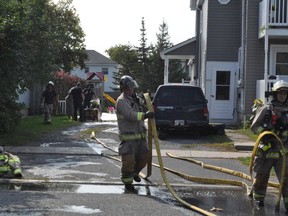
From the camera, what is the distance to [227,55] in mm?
21438

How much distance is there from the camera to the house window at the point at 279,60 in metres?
19.2

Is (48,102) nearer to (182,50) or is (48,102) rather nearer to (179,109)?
(179,109)

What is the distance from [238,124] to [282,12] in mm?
4846

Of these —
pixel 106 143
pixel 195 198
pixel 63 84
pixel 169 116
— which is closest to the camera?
pixel 195 198

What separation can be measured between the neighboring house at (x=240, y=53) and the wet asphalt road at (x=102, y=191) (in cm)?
804

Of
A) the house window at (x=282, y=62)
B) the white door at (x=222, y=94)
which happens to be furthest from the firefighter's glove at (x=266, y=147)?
the white door at (x=222, y=94)

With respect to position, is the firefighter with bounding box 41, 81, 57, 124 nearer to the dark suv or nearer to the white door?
the dark suv

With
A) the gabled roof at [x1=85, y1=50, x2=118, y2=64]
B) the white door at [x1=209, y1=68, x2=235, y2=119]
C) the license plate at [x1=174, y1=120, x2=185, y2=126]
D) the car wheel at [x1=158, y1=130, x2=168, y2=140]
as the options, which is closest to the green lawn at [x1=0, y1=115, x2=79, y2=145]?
the car wheel at [x1=158, y1=130, x2=168, y2=140]

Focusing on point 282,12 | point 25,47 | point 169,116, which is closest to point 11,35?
point 25,47

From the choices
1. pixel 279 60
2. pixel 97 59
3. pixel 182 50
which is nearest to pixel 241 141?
pixel 279 60

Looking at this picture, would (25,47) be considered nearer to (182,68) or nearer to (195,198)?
(195,198)

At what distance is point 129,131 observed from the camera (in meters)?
8.11

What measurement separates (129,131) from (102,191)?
1.06 metres

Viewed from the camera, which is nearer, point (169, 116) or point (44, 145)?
point (44, 145)
